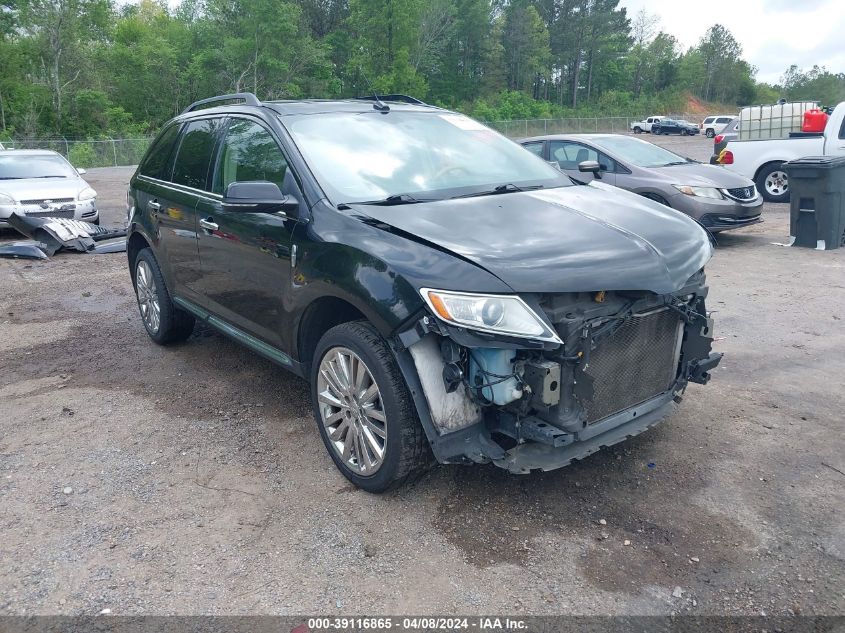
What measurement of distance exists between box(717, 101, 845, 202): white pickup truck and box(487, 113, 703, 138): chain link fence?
32414 mm

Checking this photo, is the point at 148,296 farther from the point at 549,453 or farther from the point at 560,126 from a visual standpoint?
the point at 560,126

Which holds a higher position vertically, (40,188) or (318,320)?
(40,188)

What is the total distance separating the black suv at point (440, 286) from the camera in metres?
2.94

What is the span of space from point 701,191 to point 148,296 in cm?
725

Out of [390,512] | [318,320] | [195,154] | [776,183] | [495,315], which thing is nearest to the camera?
[495,315]

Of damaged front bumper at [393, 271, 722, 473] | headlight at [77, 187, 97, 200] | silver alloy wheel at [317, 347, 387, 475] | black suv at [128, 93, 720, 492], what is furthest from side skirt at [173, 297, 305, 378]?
headlight at [77, 187, 97, 200]

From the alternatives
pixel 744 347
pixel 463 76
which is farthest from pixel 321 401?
pixel 463 76

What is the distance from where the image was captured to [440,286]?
292 centimetres

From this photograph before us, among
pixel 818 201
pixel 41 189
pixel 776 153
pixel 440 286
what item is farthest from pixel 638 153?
pixel 41 189

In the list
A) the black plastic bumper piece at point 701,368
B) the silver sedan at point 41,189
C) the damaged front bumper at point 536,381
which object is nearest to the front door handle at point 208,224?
the damaged front bumper at point 536,381

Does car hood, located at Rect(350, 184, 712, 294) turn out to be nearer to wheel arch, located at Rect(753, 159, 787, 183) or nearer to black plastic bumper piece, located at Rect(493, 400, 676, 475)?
black plastic bumper piece, located at Rect(493, 400, 676, 475)

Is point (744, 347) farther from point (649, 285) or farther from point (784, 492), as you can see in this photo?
point (649, 285)

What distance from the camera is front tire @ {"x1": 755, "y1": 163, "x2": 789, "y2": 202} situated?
13469 millimetres

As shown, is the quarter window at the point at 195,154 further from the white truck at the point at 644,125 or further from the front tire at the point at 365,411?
the white truck at the point at 644,125
